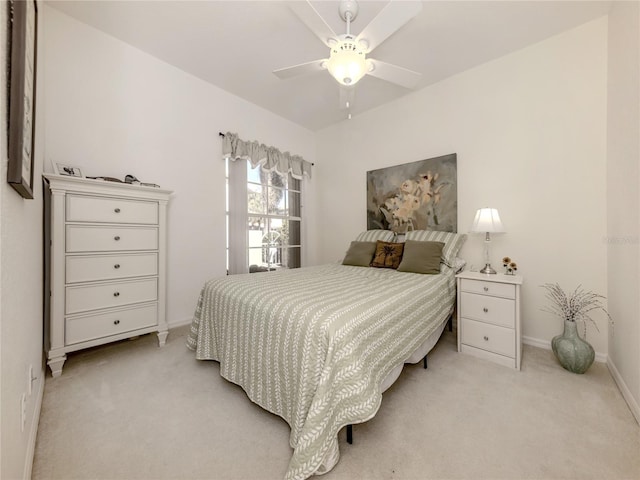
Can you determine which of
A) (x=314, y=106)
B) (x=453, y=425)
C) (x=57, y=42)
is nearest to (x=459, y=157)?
(x=314, y=106)

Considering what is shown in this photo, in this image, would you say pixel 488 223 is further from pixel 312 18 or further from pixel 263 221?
pixel 263 221

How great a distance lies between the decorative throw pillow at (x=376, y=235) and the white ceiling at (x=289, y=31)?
1726 mm

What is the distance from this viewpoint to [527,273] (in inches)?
93.7

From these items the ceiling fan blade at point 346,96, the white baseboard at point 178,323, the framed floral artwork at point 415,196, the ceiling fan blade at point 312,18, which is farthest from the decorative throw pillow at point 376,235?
the white baseboard at point 178,323

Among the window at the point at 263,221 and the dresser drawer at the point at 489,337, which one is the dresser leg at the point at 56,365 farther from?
the dresser drawer at the point at 489,337

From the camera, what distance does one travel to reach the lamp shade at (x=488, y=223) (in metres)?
2.25

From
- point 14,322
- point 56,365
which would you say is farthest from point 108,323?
point 14,322

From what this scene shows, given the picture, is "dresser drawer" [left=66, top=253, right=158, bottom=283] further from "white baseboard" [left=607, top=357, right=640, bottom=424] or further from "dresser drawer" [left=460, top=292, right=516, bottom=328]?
"white baseboard" [left=607, top=357, right=640, bottom=424]

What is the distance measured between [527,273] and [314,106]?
311 cm

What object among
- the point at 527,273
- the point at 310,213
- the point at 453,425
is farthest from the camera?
the point at 310,213

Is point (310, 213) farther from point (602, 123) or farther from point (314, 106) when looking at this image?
point (602, 123)

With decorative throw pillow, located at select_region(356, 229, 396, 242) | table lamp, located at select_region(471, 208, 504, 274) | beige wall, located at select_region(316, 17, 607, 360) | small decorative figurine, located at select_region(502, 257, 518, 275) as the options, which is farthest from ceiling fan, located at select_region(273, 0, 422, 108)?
small decorative figurine, located at select_region(502, 257, 518, 275)

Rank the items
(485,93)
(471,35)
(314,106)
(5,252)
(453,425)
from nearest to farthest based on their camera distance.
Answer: (5,252)
(453,425)
(471,35)
(485,93)
(314,106)

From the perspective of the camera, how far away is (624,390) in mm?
1580
